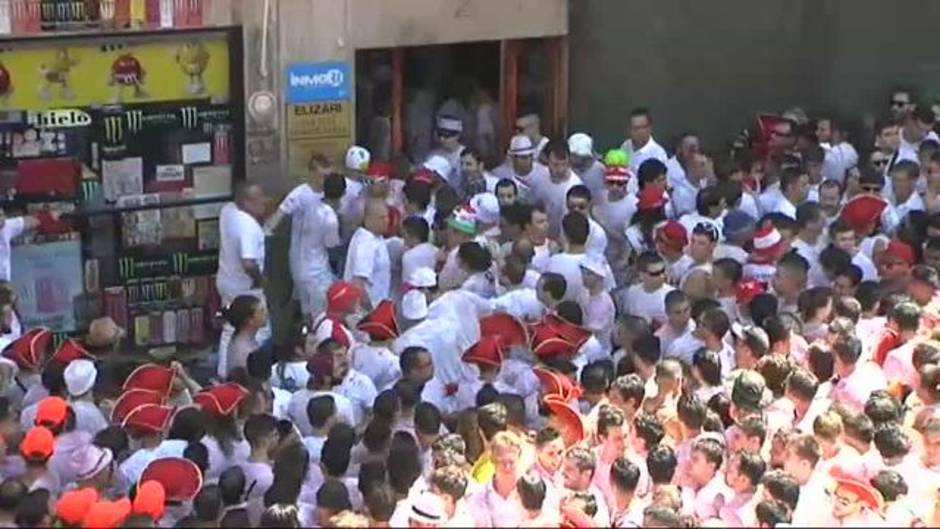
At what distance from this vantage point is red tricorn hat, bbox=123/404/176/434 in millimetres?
8758

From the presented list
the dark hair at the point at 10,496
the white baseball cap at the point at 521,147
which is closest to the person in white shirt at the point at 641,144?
the white baseball cap at the point at 521,147

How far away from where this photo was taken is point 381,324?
10.0 meters

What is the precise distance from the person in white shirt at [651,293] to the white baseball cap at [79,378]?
11.4 feet

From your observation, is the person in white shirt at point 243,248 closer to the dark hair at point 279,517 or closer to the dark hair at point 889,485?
the dark hair at point 279,517

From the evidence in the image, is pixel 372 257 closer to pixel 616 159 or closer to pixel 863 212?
pixel 616 159

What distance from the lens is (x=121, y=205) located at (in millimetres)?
12742

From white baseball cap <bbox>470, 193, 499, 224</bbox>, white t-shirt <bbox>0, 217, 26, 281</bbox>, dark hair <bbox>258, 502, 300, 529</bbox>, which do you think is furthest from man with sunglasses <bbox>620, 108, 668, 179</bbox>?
dark hair <bbox>258, 502, 300, 529</bbox>

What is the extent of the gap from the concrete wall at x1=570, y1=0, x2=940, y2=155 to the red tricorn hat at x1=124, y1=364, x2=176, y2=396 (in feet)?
20.6

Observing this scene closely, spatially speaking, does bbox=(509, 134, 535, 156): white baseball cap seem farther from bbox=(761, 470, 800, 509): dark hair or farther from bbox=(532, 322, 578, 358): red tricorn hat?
bbox=(761, 470, 800, 509): dark hair

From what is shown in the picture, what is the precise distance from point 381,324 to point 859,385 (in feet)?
8.81

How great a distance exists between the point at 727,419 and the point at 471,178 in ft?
14.2

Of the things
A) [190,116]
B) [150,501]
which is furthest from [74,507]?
[190,116]

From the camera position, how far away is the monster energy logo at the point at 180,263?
1305 centimetres

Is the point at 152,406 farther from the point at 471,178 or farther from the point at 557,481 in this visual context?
the point at 471,178
